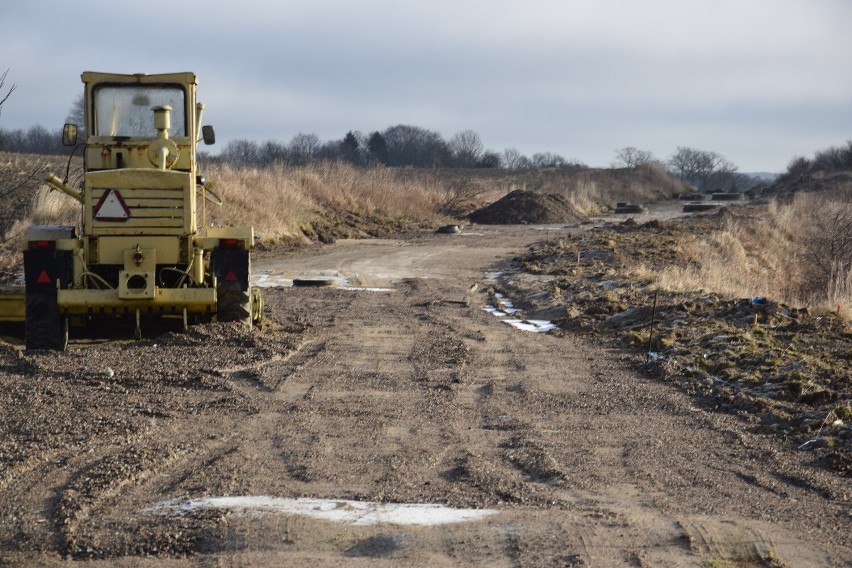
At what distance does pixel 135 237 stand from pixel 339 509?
6.99 m

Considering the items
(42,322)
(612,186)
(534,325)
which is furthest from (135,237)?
(612,186)

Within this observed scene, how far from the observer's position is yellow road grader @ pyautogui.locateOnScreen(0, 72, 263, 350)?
12141 millimetres

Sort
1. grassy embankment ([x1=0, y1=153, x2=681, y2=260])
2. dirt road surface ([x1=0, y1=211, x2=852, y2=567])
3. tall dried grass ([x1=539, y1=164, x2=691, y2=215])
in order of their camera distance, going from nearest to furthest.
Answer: dirt road surface ([x1=0, y1=211, x2=852, y2=567])
grassy embankment ([x1=0, y1=153, x2=681, y2=260])
tall dried grass ([x1=539, y1=164, x2=691, y2=215])

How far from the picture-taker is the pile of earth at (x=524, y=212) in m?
44.3

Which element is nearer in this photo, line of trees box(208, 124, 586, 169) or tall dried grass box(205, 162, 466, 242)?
tall dried grass box(205, 162, 466, 242)

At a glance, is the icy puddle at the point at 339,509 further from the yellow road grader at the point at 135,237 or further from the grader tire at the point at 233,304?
the grader tire at the point at 233,304

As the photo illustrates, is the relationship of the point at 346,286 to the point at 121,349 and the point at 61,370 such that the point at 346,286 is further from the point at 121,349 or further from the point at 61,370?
the point at 61,370

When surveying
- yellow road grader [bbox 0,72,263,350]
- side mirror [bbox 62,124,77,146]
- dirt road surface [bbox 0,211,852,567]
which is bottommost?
dirt road surface [bbox 0,211,852,567]

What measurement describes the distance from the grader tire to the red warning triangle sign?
1479 mm

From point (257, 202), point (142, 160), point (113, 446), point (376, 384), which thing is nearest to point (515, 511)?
point (113, 446)

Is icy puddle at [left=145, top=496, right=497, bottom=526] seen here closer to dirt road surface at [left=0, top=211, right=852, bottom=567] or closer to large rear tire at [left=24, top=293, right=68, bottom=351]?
dirt road surface at [left=0, top=211, right=852, bottom=567]

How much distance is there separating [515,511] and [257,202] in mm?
25565

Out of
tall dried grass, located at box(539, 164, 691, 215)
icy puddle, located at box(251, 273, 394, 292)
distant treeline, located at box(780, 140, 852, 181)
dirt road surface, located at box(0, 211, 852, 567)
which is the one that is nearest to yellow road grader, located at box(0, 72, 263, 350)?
dirt road surface, located at box(0, 211, 852, 567)

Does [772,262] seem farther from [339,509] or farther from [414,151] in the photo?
[414,151]
